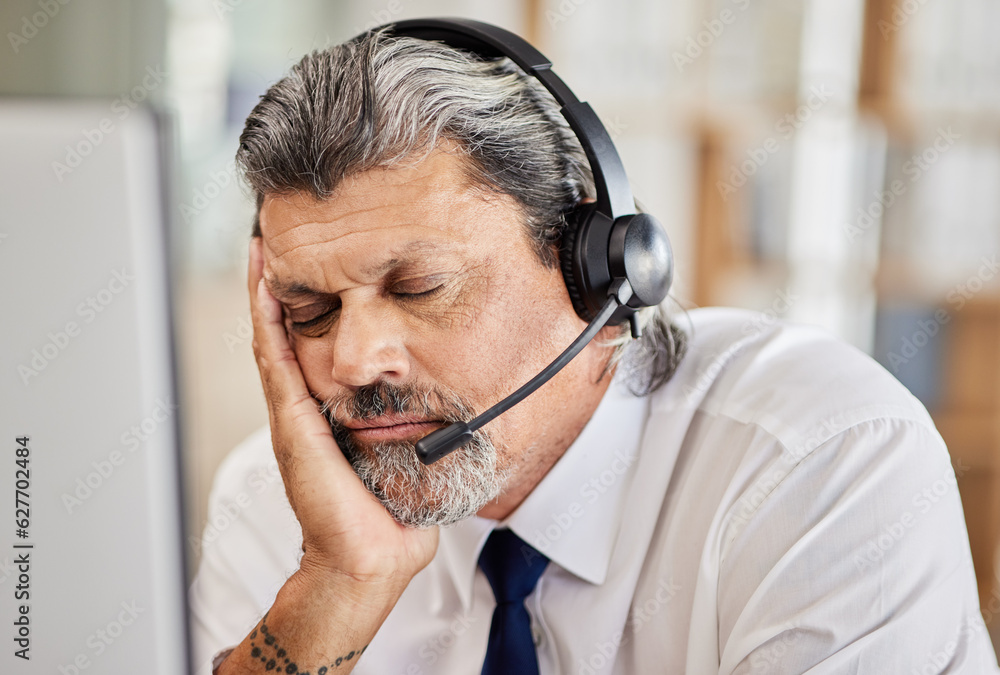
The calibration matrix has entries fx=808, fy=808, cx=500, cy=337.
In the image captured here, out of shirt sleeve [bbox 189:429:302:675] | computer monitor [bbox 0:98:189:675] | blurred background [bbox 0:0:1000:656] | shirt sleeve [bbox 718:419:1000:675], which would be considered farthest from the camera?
blurred background [bbox 0:0:1000:656]

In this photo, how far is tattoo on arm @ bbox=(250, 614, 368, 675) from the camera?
84cm

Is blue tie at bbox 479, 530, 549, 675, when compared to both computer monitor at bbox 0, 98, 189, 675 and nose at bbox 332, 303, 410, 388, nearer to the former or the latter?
nose at bbox 332, 303, 410, 388

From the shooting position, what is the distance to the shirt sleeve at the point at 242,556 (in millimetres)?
1181

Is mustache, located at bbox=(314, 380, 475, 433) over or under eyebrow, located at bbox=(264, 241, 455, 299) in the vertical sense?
under

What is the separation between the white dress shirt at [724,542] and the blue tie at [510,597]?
20 mm

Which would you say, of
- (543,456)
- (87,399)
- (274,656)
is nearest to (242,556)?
(274,656)

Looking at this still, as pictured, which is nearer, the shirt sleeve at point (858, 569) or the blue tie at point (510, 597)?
the shirt sleeve at point (858, 569)

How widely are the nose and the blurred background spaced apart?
1730 mm

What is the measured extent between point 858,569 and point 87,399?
695mm

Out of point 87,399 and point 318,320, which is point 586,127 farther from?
point 87,399

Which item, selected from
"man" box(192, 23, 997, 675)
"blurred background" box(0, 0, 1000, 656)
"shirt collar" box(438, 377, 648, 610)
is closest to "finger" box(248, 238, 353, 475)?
"man" box(192, 23, 997, 675)

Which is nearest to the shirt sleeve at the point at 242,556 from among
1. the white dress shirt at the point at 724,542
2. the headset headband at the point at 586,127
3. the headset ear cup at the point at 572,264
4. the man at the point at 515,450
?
the white dress shirt at the point at 724,542

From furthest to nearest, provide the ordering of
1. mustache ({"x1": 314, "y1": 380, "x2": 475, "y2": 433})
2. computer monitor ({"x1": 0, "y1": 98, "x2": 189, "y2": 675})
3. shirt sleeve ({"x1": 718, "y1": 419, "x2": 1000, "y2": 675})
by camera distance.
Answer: mustache ({"x1": 314, "y1": 380, "x2": 475, "y2": 433})
shirt sleeve ({"x1": 718, "y1": 419, "x2": 1000, "y2": 675})
computer monitor ({"x1": 0, "y1": 98, "x2": 189, "y2": 675})

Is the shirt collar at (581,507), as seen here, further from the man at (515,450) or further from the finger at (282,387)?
the finger at (282,387)
